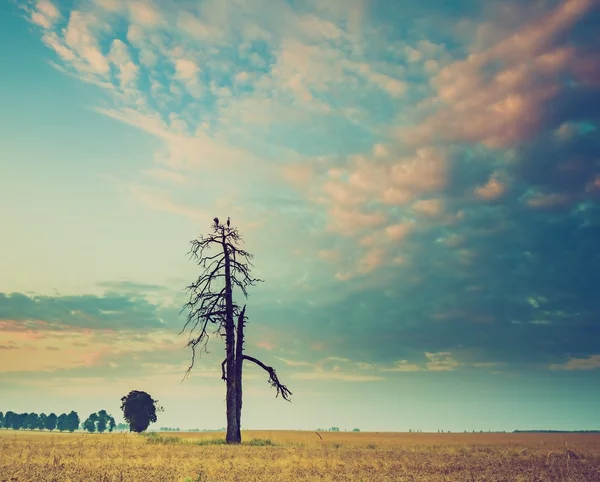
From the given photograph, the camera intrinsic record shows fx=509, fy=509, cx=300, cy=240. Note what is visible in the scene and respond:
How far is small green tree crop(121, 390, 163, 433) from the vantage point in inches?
2625

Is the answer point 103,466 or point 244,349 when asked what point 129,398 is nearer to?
point 244,349

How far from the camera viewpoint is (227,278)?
108ft

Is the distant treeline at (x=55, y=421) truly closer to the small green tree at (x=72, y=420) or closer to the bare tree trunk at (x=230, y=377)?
the small green tree at (x=72, y=420)

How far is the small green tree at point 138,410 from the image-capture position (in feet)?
219

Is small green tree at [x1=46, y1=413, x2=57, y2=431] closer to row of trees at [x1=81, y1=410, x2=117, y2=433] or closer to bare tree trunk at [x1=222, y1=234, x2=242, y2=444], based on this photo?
row of trees at [x1=81, y1=410, x2=117, y2=433]

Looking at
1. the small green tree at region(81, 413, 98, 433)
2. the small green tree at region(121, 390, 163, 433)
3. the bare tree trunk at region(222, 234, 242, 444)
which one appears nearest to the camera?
the bare tree trunk at region(222, 234, 242, 444)

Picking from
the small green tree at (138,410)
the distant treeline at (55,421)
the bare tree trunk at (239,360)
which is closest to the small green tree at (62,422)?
the distant treeline at (55,421)

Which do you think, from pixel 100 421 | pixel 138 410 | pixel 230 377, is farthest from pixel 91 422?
pixel 230 377

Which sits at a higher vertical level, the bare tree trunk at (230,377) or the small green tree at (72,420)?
the bare tree trunk at (230,377)

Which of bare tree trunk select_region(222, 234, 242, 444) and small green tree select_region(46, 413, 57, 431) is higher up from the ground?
bare tree trunk select_region(222, 234, 242, 444)

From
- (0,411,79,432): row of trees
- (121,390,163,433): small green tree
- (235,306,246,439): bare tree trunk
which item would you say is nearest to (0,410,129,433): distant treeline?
(0,411,79,432): row of trees

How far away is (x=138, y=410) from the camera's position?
6681 cm

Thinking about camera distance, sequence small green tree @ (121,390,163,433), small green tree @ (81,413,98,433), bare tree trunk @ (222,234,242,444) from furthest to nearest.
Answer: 1. small green tree @ (81,413,98,433)
2. small green tree @ (121,390,163,433)
3. bare tree trunk @ (222,234,242,444)

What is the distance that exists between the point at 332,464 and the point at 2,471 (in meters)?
9.41
